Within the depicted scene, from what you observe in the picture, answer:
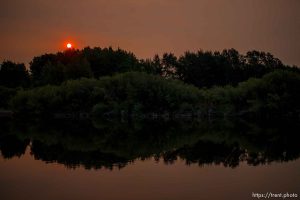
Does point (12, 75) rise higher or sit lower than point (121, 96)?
higher

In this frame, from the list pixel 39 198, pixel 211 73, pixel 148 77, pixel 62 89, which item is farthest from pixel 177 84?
pixel 39 198

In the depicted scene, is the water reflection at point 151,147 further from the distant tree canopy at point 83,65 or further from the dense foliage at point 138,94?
the distant tree canopy at point 83,65

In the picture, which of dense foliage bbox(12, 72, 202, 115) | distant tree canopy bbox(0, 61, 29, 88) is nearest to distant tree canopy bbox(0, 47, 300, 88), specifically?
distant tree canopy bbox(0, 61, 29, 88)

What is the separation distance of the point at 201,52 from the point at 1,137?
5435 cm

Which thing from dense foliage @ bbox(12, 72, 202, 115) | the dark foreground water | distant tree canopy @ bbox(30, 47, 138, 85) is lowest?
the dark foreground water

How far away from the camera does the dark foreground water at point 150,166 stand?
12625 millimetres

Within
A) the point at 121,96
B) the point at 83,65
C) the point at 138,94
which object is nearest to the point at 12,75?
the point at 83,65

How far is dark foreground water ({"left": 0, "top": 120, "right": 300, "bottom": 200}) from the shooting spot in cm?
1262

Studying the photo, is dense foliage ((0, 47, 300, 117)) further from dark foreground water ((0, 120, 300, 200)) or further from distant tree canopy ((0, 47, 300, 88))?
dark foreground water ((0, 120, 300, 200))

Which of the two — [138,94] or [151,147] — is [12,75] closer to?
[138,94]

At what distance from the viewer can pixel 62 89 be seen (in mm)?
54438

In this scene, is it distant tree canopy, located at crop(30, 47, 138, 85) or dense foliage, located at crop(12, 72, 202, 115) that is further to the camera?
distant tree canopy, located at crop(30, 47, 138, 85)

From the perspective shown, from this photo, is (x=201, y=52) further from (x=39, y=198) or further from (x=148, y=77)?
(x=39, y=198)

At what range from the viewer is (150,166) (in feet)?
55.6
